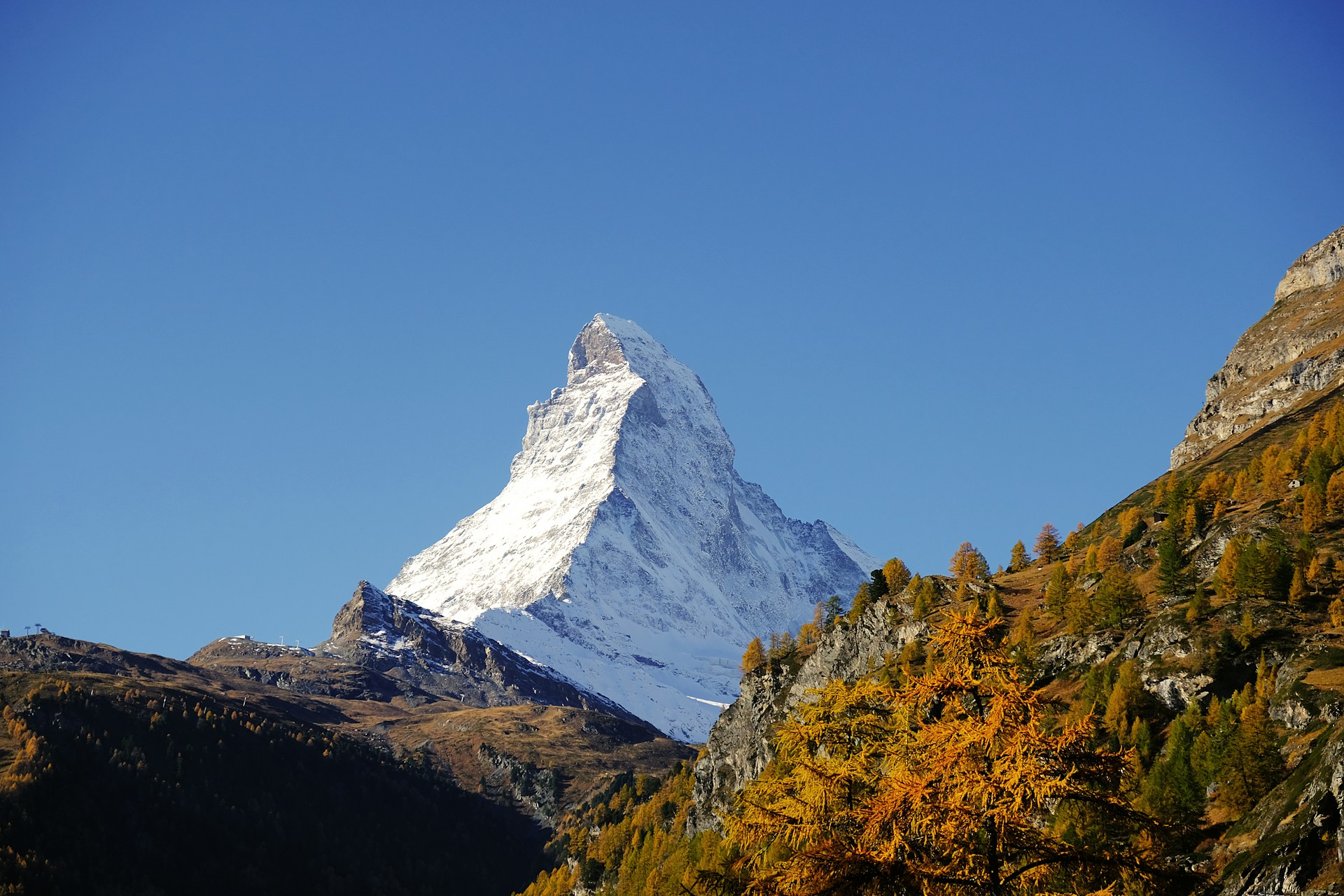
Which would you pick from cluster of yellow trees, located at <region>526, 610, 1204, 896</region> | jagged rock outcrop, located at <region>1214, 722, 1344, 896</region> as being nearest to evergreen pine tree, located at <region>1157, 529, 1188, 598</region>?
jagged rock outcrop, located at <region>1214, 722, 1344, 896</region>

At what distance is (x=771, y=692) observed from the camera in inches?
6506

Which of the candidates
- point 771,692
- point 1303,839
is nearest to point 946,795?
point 1303,839

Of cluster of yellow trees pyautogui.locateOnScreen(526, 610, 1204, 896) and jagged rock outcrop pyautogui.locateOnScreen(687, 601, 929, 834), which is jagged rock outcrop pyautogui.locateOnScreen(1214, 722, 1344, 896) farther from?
jagged rock outcrop pyautogui.locateOnScreen(687, 601, 929, 834)

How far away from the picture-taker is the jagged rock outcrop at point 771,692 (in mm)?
145875

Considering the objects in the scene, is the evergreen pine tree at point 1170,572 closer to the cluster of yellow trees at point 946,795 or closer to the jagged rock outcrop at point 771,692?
the jagged rock outcrop at point 771,692

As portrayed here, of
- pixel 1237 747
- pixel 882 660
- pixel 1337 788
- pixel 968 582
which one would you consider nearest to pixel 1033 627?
pixel 882 660

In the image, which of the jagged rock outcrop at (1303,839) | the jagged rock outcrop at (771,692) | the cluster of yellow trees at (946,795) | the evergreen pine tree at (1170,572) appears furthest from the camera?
the jagged rock outcrop at (771,692)

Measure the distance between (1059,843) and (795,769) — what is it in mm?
7422

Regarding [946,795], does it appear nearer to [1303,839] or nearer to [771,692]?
[1303,839]

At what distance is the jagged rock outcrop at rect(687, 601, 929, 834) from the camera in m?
146

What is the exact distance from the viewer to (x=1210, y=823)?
66250 millimetres

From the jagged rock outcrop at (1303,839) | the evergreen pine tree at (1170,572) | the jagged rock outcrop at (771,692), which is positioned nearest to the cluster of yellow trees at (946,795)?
the jagged rock outcrop at (1303,839)

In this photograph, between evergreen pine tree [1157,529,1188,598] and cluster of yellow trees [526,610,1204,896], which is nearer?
cluster of yellow trees [526,610,1204,896]

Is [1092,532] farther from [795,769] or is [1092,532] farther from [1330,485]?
[795,769]
